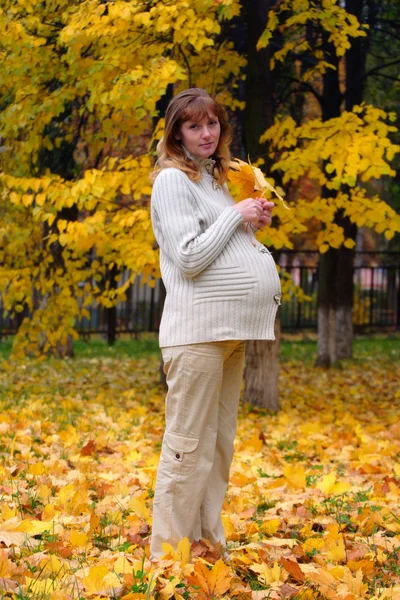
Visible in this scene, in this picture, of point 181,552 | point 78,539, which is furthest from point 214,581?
point 78,539

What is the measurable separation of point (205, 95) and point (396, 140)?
10652mm

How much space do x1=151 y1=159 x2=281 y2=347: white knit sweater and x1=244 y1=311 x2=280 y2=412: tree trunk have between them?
4.62m

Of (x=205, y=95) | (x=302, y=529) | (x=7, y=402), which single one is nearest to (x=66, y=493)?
(x=302, y=529)

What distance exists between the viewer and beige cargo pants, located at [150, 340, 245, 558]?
2807 millimetres

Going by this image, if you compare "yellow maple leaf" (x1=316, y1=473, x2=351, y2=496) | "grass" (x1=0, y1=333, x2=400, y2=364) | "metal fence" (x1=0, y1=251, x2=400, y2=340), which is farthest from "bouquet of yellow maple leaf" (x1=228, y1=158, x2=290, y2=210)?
"metal fence" (x1=0, y1=251, x2=400, y2=340)

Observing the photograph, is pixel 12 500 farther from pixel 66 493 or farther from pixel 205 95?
pixel 205 95

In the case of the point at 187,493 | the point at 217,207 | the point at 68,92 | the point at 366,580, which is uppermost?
the point at 68,92

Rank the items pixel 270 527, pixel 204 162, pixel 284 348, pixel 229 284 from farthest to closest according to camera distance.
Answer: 1. pixel 284 348
2. pixel 270 527
3. pixel 204 162
4. pixel 229 284

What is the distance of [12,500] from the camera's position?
12.0 feet

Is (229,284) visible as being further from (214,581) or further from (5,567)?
(5,567)

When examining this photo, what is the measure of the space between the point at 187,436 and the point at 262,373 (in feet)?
15.6

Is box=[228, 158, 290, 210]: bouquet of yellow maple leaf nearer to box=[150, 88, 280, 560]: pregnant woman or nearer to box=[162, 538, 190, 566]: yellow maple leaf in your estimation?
box=[150, 88, 280, 560]: pregnant woman

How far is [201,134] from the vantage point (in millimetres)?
2914

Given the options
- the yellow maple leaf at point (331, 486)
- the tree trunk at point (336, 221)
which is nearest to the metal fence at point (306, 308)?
the tree trunk at point (336, 221)
